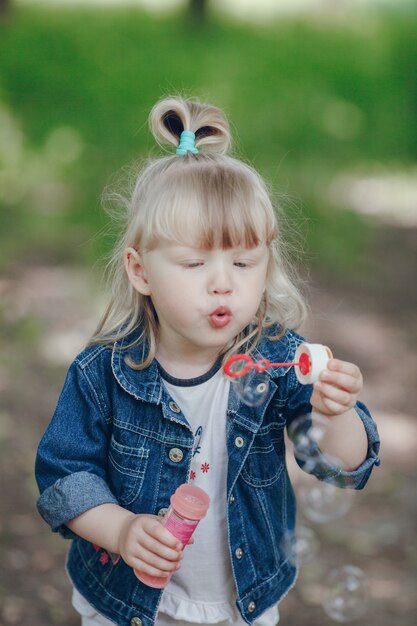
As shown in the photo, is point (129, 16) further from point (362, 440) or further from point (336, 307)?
point (362, 440)

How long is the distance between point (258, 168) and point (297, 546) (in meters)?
4.09

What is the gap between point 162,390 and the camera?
72.6 inches

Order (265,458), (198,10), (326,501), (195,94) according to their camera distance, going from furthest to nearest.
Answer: (198,10) < (195,94) < (326,501) < (265,458)

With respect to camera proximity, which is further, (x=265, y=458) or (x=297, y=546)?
(x=297, y=546)

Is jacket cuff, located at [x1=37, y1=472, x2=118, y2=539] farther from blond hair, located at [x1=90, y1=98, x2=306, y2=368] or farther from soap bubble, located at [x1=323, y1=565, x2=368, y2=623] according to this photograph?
soap bubble, located at [x1=323, y1=565, x2=368, y2=623]

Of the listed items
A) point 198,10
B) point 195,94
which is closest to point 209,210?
point 195,94

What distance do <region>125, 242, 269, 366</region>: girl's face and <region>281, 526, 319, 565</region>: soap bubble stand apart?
49 cm

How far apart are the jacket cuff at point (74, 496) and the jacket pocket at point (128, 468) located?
42 mm

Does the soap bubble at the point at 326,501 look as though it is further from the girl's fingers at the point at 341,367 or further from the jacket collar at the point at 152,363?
the girl's fingers at the point at 341,367

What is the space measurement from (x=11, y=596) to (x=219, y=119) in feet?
Answer: 5.46

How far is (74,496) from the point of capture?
5.88ft

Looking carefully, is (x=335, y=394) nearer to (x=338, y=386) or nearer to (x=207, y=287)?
(x=338, y=386)

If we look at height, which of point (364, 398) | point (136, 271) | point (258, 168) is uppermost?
point (258, 168)

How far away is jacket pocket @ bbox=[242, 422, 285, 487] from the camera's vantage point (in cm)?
189
